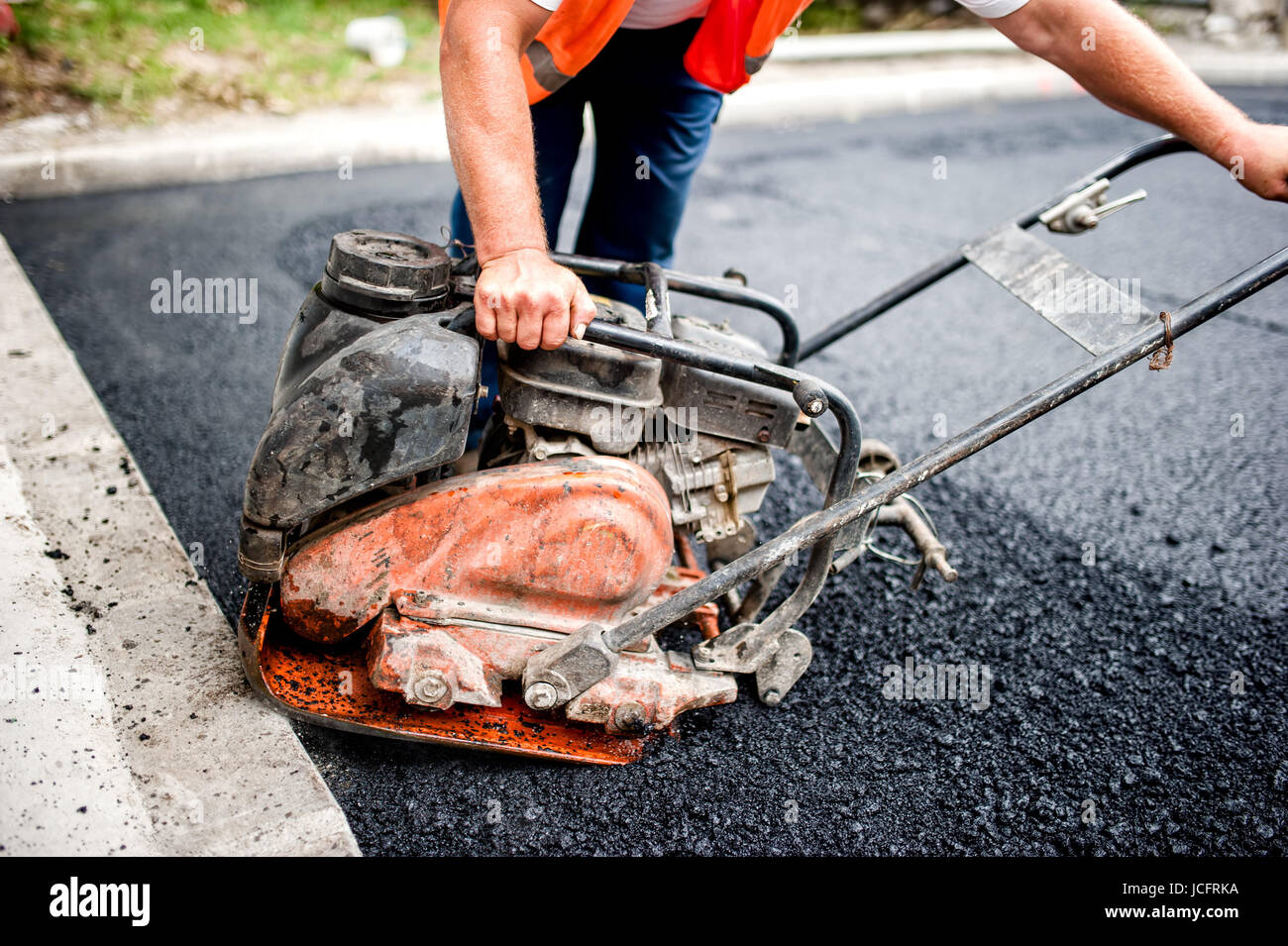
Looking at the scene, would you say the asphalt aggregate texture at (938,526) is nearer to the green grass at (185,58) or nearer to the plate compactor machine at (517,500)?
the plate compactor machine at (517,500)

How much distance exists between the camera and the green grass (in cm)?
482

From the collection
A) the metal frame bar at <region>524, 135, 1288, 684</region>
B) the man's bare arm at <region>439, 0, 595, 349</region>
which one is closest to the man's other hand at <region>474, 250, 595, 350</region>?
the man's bare arm at <region>439, 0, 595, 349</region>

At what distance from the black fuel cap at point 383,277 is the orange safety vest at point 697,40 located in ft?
1.36

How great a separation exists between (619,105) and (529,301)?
933 millimetres

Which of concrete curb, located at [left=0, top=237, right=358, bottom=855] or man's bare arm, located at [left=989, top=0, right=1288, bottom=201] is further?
man's bare arm, located at [left=989, top=0, right=1288, bottom=201]

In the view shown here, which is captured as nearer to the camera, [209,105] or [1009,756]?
[1009,756]

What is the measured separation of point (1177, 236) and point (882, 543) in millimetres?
3366

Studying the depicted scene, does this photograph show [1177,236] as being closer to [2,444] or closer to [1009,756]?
[1009,756]

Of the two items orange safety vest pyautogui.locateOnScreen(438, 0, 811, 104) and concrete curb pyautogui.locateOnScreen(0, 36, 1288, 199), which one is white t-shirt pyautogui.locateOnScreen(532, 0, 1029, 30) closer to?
orange safety vest pyautogui.locateOnScreen(438, 0, 811, 104)

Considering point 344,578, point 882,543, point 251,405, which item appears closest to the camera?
point 344,578

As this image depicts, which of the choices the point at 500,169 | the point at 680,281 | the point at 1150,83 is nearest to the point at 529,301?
the point at 500,169

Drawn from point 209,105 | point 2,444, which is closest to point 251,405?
point 2,444

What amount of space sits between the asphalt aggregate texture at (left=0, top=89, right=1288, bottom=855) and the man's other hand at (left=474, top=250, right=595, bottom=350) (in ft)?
2.82

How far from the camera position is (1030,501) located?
3.02 meters
